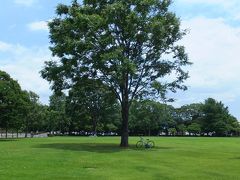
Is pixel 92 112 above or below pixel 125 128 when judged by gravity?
above

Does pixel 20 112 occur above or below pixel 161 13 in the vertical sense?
below

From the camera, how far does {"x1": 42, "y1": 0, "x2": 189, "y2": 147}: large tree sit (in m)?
39.8

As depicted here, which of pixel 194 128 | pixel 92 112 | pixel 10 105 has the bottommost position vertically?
pixel 194 128

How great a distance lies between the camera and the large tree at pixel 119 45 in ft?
130

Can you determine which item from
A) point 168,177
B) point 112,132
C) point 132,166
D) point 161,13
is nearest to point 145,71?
point 161,13

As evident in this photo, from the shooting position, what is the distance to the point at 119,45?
137 feet

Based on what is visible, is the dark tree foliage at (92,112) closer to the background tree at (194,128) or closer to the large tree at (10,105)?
the background tree at (194,128)

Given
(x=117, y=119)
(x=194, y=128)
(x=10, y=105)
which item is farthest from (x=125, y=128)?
(x=194, y=128)

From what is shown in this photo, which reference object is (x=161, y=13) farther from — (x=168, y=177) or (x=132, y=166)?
(x=168, y=177)

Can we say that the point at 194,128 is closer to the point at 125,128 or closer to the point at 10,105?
the point at 10,105

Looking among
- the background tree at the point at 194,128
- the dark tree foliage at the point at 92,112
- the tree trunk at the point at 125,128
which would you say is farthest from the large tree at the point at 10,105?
the background tree at the point at 194,128

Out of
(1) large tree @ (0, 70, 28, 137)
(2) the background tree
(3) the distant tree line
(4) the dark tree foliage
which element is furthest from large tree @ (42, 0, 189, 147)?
(2) the background tree

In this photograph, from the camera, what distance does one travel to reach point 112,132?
479 ft

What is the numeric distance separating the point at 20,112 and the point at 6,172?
49895mm
